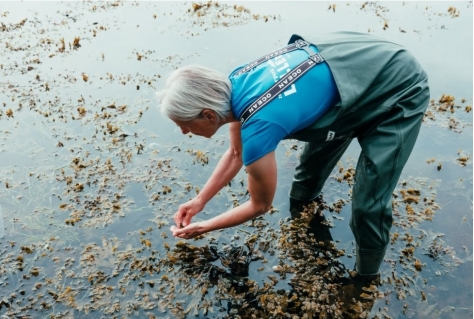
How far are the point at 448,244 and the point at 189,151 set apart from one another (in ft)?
9.58

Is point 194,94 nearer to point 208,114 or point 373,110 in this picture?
point 208,114

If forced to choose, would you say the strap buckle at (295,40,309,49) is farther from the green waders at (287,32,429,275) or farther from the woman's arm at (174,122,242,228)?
the woman's arm at (174,122,242,228)

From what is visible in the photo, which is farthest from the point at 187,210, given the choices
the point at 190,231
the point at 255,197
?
the point at 255,197

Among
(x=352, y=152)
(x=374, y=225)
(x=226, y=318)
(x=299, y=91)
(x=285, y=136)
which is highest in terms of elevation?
(x=299, y=91)

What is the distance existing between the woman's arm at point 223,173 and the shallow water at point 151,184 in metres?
0.47

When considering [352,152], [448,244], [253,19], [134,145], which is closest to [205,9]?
[253,19]

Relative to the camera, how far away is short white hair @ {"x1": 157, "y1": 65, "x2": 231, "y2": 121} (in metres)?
2.40

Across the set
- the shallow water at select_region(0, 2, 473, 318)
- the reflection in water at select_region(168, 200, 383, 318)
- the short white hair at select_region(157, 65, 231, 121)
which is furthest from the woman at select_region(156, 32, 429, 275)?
the shallow water at select_region(0, 2, 473, 318)

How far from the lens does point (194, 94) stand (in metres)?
2.40

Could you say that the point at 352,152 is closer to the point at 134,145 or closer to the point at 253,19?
the point at 134,145

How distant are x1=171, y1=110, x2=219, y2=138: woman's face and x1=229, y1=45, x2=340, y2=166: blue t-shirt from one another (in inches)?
5.6

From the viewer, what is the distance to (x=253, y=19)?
8.40m

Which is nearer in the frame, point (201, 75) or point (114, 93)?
point (201, 75)

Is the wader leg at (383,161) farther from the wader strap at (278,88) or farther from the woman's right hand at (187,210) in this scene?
the woman's right hand at (187,210)
